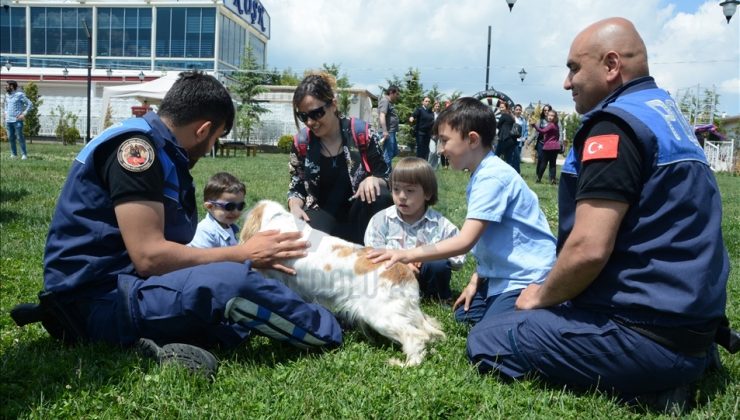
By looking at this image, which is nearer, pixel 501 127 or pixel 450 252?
pixel 450 252

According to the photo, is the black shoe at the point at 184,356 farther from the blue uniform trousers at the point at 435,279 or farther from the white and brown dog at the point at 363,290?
the blue uniform trousers at the point at 435,279

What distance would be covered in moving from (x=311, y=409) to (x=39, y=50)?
56.7 meters

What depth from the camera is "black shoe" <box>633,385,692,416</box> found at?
2.47m

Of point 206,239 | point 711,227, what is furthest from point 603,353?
point 206,239

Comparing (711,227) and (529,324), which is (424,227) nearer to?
(529,324)

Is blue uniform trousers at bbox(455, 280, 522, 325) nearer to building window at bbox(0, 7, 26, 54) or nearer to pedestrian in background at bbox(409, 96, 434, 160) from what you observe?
pedestrian in background at bbox(409, 96, 434, 160)

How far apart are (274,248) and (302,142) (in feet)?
6.52

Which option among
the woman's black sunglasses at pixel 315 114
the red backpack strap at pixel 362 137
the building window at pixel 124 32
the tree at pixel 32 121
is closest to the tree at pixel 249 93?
the tree at pixel 32 121

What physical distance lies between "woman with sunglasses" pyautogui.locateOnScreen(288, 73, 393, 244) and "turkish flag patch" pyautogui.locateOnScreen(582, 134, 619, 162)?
2.51m

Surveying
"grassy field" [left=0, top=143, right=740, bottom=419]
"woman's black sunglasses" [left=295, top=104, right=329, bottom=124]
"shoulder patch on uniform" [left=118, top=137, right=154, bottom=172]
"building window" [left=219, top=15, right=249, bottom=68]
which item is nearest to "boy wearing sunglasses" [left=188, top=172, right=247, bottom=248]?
"woman's black sunglasses" [left=295, top=104, right=329, bottom=124]

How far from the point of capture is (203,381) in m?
2.63

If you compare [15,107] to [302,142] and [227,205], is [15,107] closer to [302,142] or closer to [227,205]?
[302,142]

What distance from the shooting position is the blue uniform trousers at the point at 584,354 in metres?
2.40

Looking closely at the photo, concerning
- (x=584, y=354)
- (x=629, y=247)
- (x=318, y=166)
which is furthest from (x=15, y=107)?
(x=629, y=247)
